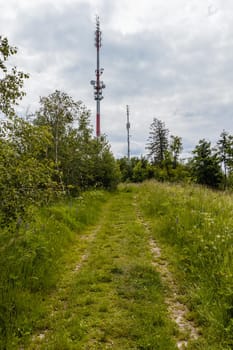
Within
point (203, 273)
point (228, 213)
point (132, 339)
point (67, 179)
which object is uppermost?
point (67, 179)

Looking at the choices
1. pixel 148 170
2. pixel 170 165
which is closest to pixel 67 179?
pixel 170 165

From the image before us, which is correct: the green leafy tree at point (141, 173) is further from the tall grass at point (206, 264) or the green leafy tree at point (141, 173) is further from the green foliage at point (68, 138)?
the tall grass at point (206, 264)

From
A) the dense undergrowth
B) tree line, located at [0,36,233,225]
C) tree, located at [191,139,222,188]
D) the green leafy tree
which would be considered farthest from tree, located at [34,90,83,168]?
the green leafy tree

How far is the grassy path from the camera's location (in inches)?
126

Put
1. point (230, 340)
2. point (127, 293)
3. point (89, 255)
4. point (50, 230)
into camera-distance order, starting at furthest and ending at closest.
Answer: point (50, 230) < point (89, 255) < point (127, 293) < point (230, 340)

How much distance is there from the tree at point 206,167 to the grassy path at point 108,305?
27.4m

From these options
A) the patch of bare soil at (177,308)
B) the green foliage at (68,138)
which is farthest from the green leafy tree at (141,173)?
the patch of bare soil at (177,308)

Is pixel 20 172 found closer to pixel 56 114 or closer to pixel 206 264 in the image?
pixel 206 264

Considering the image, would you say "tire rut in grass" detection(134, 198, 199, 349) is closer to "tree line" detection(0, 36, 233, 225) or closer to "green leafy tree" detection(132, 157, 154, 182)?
"tree line" detection(0, 36, 233, 225)

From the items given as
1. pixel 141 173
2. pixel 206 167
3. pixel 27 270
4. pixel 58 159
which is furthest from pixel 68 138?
pixel 141 173

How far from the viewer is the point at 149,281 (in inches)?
188

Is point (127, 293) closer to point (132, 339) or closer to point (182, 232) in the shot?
point (132, 339)

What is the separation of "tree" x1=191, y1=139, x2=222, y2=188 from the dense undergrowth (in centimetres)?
2717

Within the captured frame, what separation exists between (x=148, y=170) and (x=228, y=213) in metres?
34.3
